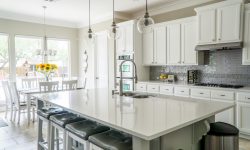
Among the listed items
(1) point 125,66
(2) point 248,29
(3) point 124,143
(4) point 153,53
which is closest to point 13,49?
(1) point 125,66

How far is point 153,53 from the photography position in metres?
5.06

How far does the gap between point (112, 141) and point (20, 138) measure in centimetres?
271

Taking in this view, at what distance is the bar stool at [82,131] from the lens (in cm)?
190

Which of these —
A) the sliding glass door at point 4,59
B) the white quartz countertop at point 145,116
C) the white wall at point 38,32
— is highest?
the white wall at point 38,32

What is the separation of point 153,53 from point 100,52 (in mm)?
2006

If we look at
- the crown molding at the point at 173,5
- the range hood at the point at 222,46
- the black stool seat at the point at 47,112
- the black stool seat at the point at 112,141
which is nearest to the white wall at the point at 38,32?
the crown molding at the point at 173,5

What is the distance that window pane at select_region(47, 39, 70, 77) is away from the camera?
22.4ft

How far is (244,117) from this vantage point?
3322 millimetres

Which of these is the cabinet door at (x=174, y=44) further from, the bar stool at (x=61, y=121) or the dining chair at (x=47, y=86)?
the bar stool at (x=61, y=121)

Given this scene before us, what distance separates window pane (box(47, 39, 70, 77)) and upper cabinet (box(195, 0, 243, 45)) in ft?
16.1

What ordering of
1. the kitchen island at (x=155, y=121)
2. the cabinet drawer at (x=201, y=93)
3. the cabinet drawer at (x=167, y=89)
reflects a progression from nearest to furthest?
1. the kitchen island at (x=155, y=121)
2. the cabinet drawer at (x=201, y=93)
3. the cabinet drawer at (x=167, y=89)

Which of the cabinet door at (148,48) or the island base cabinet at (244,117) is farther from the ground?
the cabinet door at (148,48)

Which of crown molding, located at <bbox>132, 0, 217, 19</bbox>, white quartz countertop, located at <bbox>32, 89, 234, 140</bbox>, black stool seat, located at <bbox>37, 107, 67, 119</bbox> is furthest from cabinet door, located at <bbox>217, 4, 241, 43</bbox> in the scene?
black stool seat, located at <bbox>37, 107, 67, 119</bbox>

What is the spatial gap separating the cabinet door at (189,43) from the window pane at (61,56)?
4470 millimetres
